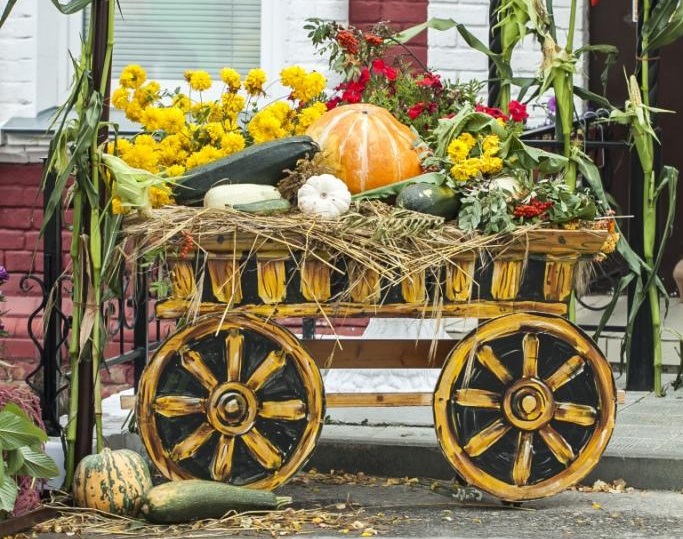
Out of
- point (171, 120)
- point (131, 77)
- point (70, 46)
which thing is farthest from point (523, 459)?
point (70, 46)

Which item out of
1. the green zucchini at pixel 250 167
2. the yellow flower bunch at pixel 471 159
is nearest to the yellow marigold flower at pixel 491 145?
the yellow flower bunch at pixel 471 159

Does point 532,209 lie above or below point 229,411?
above

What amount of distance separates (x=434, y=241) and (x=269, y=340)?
63 cm

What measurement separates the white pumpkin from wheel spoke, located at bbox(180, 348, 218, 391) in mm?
594

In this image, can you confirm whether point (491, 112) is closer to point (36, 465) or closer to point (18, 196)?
point (36, 465)

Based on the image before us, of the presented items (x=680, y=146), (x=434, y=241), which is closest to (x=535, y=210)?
(x=434, y=241)

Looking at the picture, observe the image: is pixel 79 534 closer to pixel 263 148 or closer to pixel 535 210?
pixel 263 148

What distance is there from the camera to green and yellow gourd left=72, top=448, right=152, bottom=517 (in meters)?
4.69

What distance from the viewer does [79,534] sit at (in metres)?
4.50

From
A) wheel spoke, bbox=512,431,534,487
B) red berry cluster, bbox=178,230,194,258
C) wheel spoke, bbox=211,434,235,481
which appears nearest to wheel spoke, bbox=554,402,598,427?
wheel spoke, bbox=512,431,534,487

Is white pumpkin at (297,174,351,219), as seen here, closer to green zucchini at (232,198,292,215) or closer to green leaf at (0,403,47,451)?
green zucchini at (232,198,292,215)

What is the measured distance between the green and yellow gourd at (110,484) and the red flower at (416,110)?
1.67 m

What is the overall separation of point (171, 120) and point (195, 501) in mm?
1412

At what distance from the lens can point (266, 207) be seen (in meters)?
4.82
